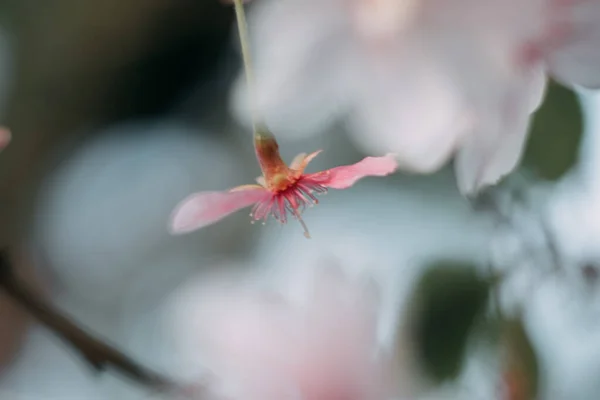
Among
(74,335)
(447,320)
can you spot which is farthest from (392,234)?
(74,335)

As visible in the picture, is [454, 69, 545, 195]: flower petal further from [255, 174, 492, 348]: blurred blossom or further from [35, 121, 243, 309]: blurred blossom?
[35, 121, 243, 309]: blurred blossom

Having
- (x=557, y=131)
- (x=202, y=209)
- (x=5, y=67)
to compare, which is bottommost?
(x=202, y=209)

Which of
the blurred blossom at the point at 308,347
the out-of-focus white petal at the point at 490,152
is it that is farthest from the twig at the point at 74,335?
the out-of-focus white petal at the point at 490,152

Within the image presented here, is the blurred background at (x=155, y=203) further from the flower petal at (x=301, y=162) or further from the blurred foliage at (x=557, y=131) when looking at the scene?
the flower petal at (x=301, y=162)

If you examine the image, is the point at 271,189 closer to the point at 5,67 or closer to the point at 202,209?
the point at 202,209

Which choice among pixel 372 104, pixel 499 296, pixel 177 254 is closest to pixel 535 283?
pixel 499 296

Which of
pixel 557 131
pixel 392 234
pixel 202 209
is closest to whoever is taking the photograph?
pixel 202 209
